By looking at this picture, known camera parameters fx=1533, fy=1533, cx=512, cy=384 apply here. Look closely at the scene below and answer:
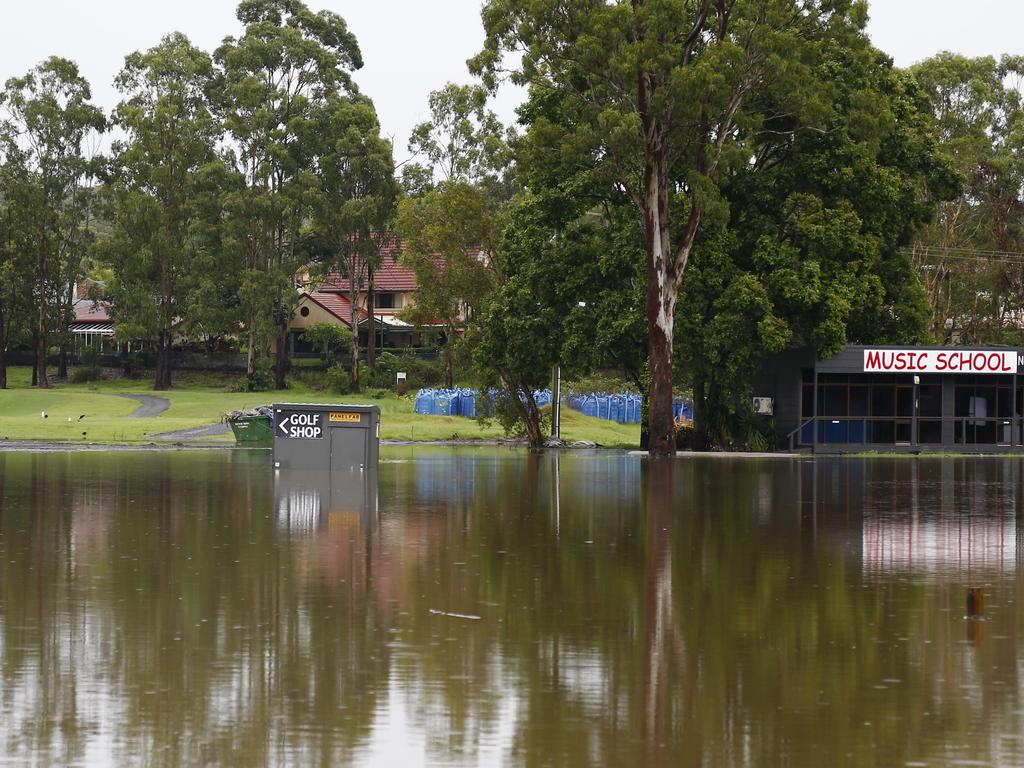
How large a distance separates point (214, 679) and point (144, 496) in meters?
16.8

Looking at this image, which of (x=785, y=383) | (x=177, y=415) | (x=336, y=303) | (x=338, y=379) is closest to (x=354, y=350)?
(x=338, y=379)

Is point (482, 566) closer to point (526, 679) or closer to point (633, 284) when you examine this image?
point (526, 679)

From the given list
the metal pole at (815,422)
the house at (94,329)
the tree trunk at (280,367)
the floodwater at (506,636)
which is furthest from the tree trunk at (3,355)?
the floodwater at (506,636)

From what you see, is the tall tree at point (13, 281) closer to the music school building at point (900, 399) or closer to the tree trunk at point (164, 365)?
the tree trunk at point (164, 365)

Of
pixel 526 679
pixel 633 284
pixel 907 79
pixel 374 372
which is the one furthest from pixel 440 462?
pixel 374 372

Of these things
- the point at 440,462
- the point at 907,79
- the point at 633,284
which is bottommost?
the point at 440,462

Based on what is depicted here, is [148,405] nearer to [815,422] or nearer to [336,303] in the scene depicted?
[336,303]

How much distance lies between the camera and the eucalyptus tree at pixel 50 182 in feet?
301

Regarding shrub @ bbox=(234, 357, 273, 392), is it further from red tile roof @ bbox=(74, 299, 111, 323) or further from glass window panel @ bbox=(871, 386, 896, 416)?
glass window panel @ bbox=(871, 386, 896, 416)

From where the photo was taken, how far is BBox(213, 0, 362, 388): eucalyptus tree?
285 feet

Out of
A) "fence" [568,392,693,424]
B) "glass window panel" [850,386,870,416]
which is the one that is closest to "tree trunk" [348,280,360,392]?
"fence" [568,392,693,424]

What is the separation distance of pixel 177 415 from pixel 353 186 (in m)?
25.3

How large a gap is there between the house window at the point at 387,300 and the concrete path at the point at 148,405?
26151mm

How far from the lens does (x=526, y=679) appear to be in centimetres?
947
